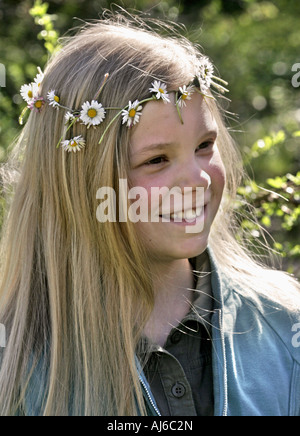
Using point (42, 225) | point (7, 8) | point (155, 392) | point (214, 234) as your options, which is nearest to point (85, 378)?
point (155, 392)

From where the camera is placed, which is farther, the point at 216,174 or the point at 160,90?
the point at 216,174

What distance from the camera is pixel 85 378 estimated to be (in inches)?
78.4

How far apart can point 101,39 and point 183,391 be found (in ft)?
3.74

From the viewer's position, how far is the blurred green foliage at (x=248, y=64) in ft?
9.16

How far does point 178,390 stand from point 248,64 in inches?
106

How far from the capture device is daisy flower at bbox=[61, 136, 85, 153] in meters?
2.03

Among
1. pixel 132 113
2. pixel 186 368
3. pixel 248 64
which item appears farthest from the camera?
pixel 248 64

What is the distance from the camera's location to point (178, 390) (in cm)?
200

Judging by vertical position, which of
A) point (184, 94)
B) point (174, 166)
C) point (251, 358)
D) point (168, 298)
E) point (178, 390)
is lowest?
point (178, 390)

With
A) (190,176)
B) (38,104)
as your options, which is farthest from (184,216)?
(38,104)

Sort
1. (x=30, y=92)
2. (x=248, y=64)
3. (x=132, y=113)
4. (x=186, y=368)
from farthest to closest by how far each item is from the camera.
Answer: (x=248, y=64)
(x=30, y=92)
(x=186, y=368)
(x=132, y=113)

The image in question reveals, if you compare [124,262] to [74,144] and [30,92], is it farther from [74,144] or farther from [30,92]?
[30,92]

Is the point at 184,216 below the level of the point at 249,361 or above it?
above
